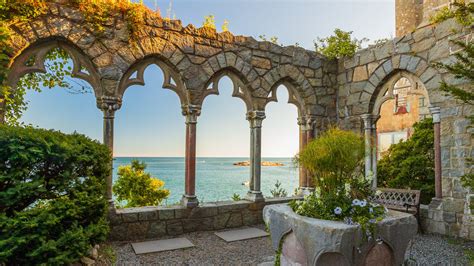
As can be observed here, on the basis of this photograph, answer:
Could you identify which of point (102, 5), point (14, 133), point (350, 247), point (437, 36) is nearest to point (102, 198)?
point (14, 133)

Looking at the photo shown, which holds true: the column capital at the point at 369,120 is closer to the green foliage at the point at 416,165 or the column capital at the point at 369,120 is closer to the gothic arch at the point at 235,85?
the green foliage at the point at 416,165

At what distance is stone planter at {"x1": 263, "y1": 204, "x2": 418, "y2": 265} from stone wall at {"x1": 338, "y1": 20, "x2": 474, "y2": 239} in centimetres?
183

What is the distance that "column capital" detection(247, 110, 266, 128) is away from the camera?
4.64 meters

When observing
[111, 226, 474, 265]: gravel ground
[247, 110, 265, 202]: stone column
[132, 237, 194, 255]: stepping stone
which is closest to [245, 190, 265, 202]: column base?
[247, 110, 265, 202]: stone column

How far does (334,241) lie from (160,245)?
2170mm

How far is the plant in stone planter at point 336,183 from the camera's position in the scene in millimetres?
2355

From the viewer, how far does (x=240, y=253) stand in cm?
324

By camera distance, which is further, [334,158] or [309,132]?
[309,132]

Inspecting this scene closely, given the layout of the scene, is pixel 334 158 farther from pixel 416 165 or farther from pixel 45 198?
pixel 416 165

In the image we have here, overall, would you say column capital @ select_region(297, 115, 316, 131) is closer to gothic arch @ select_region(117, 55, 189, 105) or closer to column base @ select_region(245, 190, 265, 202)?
column base @ select_region(245, 190, 265, 202)

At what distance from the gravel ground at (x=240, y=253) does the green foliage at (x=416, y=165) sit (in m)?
1.49

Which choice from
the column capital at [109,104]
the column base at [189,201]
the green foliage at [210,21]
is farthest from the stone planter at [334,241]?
the green foliage at [210,21]

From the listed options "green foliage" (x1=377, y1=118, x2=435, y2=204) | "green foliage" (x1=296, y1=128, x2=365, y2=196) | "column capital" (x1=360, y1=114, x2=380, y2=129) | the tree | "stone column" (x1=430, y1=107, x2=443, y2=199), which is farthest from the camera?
"green foliage" (x1=377, y1=118, x2=435, y2=204)

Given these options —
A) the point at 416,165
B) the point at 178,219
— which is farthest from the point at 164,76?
the point at 416,165
